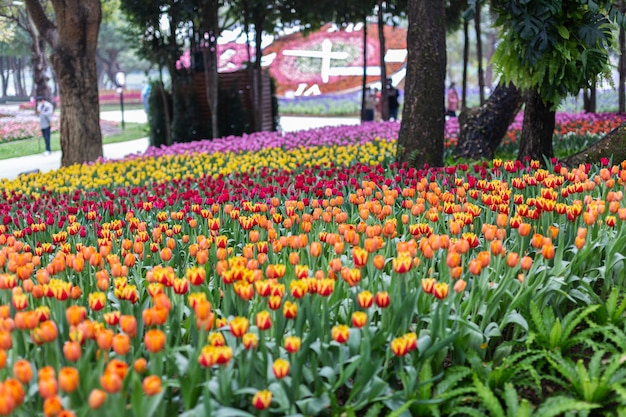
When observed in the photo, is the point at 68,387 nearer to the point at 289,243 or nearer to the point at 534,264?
the point at 289,243

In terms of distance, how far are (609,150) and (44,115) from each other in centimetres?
1109

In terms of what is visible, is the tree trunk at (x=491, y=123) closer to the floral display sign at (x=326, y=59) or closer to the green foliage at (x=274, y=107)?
the green foliage at (x=274, y=107)

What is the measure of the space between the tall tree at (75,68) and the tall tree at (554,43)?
8000 millimetres

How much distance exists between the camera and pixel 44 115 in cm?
1415

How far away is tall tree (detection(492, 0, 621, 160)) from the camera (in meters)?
7.20

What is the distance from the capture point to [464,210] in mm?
4449

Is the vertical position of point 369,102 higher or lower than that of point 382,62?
lower

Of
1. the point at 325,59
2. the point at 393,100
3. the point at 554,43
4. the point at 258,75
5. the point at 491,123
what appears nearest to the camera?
the point at 554,43

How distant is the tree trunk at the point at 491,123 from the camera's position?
35.9ft

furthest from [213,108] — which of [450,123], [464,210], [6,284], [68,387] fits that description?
[68,387]

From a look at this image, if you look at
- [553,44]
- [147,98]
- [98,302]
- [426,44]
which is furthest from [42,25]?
[98,302]

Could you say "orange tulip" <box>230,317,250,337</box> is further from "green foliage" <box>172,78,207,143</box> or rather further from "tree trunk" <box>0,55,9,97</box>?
"green foliage" <box>172,78,207,143</box>

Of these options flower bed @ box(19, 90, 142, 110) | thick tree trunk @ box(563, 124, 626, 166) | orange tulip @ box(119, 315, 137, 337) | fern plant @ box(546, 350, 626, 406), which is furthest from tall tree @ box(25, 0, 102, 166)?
flower bed @ box(19, 90, 142, 110)

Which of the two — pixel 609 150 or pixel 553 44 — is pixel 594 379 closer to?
pixel 609 150
